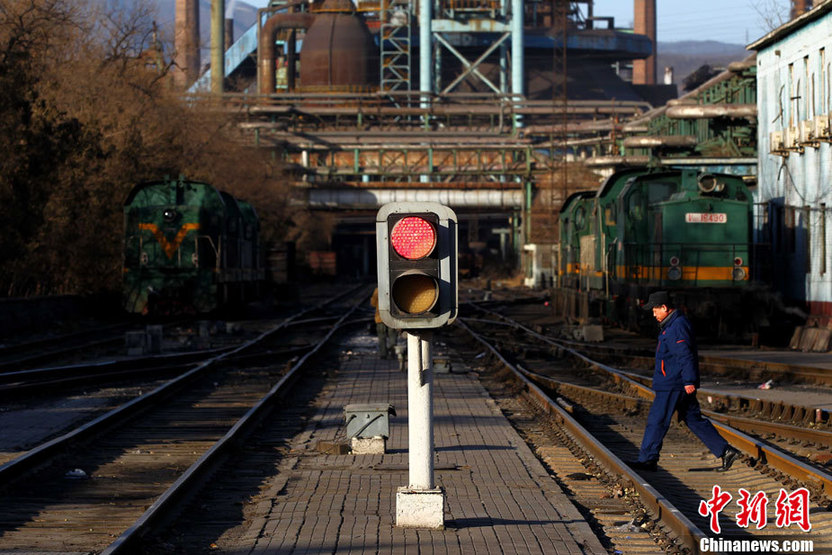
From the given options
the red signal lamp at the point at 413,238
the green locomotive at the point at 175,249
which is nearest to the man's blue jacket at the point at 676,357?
the red signal lamp at the point at 413,238

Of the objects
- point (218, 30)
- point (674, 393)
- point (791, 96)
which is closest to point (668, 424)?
point (674, 393)

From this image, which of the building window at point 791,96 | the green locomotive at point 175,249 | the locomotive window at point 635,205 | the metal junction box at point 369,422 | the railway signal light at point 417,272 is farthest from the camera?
the green locomotive at point 175,249

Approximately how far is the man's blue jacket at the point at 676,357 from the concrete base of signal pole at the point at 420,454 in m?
2.99

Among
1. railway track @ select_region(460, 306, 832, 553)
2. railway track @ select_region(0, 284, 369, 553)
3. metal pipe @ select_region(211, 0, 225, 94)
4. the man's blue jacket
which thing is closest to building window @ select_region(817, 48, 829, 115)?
railway track @ select_region(460, 306, 832, 553)

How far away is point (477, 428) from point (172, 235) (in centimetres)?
2022

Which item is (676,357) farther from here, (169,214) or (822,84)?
(169,214)

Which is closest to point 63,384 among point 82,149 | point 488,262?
point 82,149

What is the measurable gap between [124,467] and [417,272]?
14.3 feet

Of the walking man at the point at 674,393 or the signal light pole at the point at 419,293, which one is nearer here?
the signal light pole at the point at 419,293

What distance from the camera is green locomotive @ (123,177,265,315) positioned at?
3073cm

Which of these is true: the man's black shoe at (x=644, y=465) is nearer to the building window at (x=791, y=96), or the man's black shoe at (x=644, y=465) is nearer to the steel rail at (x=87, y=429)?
the steel rail at (x=87, y=429)

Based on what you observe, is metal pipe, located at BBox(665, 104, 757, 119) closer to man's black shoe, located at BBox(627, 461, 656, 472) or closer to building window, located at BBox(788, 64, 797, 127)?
building window, located at BBox(788, 64, 797, 127)

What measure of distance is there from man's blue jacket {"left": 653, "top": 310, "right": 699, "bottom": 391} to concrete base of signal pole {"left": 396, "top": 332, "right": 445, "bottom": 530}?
2992mm

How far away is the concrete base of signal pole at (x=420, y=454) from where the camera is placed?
7.45m
